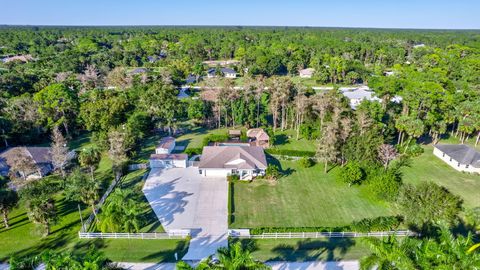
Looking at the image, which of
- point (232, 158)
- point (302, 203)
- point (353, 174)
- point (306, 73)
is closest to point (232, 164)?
point (232, 158)

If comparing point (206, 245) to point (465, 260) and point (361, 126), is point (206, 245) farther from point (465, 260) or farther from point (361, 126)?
point (361, 126)

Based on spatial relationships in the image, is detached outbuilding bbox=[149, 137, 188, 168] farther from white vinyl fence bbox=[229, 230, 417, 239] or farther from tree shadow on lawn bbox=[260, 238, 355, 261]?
tree shadow on lawn bbox=[260, 238, 355, 261]

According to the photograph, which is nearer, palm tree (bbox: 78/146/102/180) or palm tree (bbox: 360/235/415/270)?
palm tree (bbox: 360/235/415/270)

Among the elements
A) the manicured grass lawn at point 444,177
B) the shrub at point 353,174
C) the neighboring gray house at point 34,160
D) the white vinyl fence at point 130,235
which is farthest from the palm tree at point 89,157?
the manicured grass lawn at point 444,177

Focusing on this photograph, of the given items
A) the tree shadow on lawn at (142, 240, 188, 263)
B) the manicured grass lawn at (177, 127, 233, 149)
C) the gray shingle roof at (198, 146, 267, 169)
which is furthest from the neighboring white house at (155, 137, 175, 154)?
the tree shadow on lawn at (142, 240, 188, 263)

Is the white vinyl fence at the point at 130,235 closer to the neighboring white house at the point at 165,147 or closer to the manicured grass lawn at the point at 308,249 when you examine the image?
the manicured grass lawn at the point at 308,249

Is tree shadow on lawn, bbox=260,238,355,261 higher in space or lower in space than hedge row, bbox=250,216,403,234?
lower

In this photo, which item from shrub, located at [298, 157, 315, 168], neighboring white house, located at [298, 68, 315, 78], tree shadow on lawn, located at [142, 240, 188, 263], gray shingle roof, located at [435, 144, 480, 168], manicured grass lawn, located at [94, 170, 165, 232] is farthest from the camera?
neighboring white house, located at [298, 68, 315, 78]

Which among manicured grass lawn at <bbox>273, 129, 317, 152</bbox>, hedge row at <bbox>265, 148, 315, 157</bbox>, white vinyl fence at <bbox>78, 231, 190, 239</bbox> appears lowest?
white vinyl fence at <bbox>78, 231, 190, 239</bbox>
